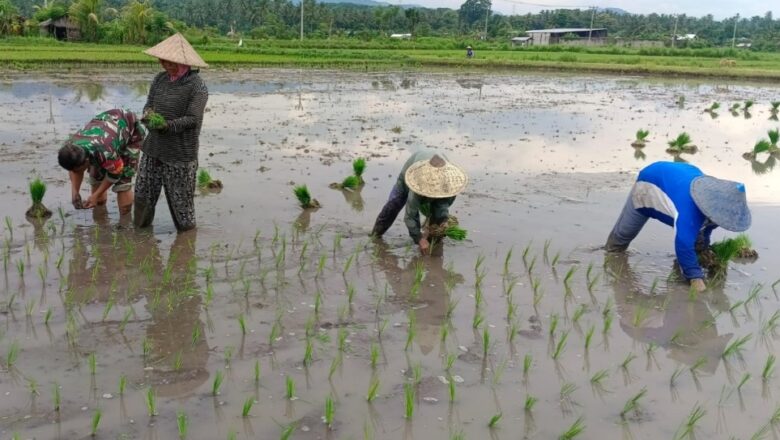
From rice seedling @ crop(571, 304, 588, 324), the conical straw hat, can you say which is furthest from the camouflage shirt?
rice seedling @ crop(571, 304, 588, 324)

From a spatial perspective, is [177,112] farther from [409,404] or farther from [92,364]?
[409,404]

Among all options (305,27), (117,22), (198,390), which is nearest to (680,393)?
(198,390)

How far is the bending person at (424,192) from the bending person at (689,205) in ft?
4.52

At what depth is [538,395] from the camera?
11.3 feet

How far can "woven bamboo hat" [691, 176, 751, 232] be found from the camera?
4.71m

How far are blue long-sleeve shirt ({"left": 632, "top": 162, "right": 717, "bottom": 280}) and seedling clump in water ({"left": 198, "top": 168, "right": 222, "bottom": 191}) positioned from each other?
3.99 meters

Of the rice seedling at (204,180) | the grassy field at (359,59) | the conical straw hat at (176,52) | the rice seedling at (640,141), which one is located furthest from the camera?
the grassy field at (359,59)

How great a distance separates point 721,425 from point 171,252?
376cm

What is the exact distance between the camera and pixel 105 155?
5535 mm

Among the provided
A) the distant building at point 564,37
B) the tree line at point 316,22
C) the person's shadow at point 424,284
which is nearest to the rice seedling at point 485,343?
the person's shadow at point 424,284

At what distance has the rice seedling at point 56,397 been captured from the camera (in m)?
3.04

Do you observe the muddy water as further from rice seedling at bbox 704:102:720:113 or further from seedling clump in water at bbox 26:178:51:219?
rice seedling at bbox 704:102:720:113

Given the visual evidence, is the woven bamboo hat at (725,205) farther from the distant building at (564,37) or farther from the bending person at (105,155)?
the distant building at (564,37)

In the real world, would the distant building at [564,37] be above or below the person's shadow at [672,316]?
above
